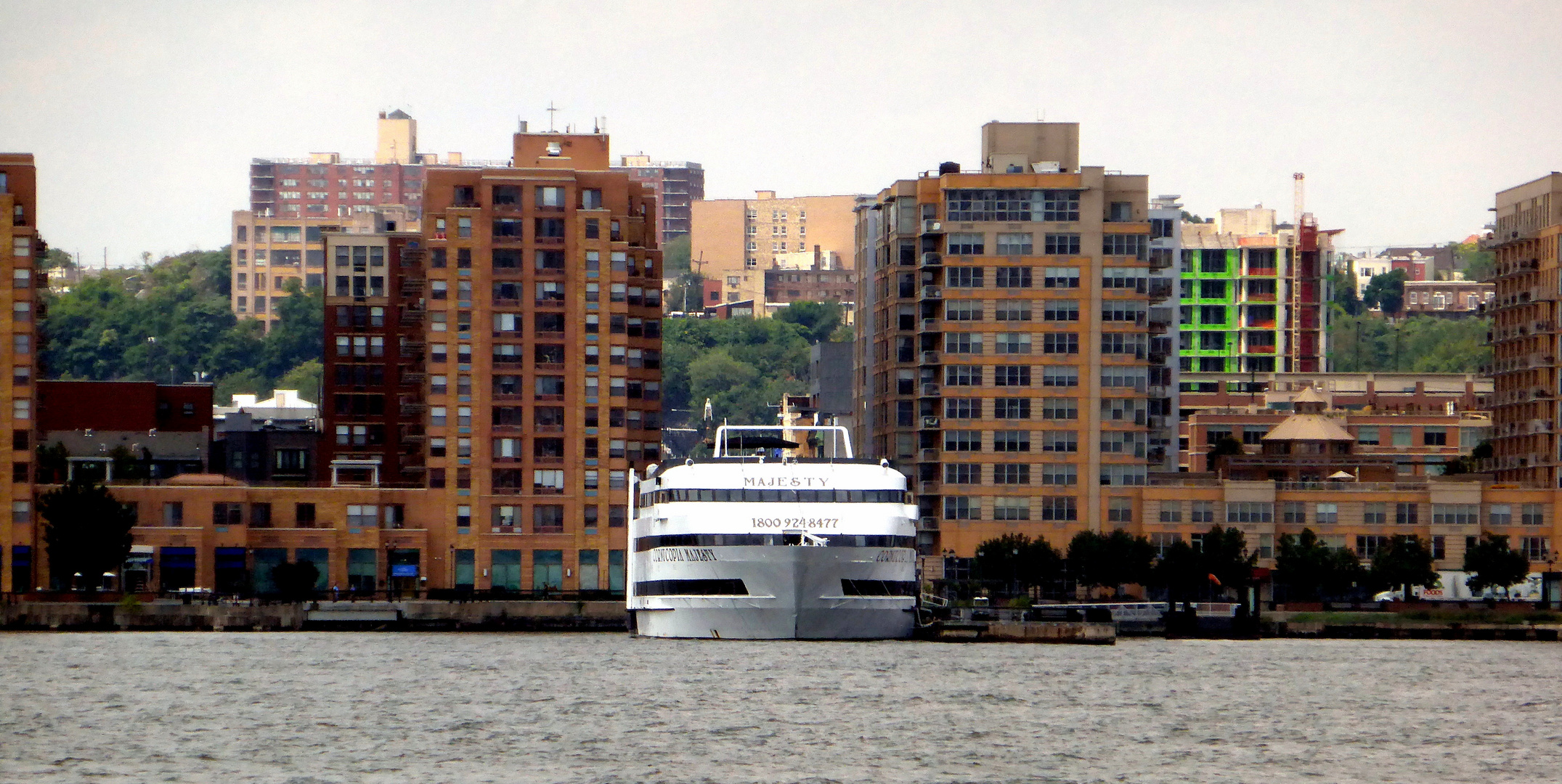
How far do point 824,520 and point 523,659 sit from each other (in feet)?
57.4

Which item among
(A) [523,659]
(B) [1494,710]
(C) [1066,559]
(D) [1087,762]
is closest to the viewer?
(D) [1087,762]

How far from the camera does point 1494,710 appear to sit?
11425 cm

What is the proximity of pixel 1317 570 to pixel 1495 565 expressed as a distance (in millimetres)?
12474

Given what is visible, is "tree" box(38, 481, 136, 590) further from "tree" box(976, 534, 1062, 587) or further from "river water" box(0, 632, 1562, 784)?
"tree" box(976, 534, 1062, 587)

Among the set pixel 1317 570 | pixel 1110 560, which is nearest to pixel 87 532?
pixel 1110 560

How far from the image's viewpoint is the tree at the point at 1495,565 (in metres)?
194

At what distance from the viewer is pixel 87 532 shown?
187 m

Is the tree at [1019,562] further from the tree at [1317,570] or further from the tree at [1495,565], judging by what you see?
the tree at [1495,565]

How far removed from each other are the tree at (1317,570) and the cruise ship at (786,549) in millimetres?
48300

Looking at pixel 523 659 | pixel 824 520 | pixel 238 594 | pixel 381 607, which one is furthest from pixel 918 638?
pixel 238 594

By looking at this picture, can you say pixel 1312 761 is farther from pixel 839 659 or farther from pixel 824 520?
pixel 824 520

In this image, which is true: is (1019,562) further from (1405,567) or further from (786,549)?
(786,549)

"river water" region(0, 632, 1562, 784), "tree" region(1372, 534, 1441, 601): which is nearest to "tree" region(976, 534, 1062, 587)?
"tree" region(1372, 534, 1441, 601)

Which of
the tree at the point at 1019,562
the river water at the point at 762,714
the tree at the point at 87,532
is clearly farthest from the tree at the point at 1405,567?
the tree at the point at 87,532
